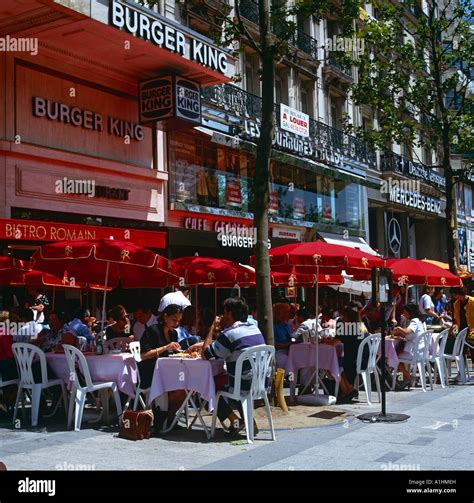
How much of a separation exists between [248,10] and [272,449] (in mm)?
16772

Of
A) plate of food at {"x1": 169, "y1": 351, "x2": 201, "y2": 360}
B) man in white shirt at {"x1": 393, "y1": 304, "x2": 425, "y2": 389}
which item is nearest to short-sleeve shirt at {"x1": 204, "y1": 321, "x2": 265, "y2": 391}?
plate of food at {"x1": 169, "y1": 351, "x2": 201, "y2": 360}

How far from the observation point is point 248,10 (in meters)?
21.1

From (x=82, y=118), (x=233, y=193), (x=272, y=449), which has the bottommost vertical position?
(x=272, y=449)

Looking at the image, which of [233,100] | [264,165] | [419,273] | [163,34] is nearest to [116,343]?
[264,165]

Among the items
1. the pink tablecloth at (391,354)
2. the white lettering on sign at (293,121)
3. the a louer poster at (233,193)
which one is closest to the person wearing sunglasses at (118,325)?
the pink tablecloth at (391,354)

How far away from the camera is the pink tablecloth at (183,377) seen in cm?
780

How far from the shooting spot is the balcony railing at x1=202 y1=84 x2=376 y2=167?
18.8 metres

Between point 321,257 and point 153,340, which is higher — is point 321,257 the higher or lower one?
the higher one

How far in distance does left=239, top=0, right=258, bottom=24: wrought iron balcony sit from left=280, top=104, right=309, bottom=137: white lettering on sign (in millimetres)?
2906

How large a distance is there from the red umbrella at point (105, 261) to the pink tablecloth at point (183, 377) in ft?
5.07

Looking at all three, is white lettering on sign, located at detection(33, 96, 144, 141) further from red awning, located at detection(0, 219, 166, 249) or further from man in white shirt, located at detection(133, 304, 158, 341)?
man in white shirt, located at detection(133, 304, 158, 341)

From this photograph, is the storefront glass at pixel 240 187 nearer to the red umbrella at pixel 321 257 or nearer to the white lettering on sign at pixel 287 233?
the white lettering on sign at pixel 287 233

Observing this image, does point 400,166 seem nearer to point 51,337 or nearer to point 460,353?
point 460,353

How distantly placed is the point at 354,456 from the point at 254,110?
1516 centimetres
